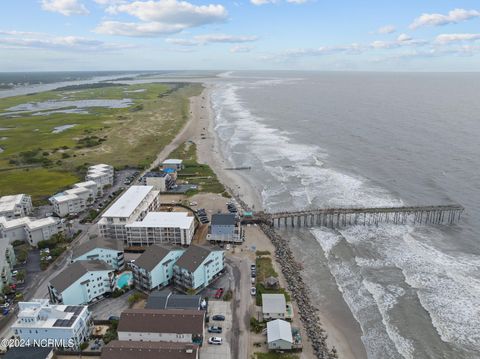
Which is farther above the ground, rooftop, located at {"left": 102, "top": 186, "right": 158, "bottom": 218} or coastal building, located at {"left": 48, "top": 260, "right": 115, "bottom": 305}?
rooftop, located at {"left": 102, "top": 186, "right": 158, "bottom": 218}

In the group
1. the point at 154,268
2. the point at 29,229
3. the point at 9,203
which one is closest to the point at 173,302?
the point at 154,268

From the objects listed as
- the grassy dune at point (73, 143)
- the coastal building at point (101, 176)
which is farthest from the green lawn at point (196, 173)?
the coastal building at point (101, 176)

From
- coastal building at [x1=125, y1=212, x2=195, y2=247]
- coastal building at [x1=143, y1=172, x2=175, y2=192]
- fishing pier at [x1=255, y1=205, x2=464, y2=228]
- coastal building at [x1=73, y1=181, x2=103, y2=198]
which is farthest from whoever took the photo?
coastal building at [x1=143, y1=172, x2=175, y2=192]

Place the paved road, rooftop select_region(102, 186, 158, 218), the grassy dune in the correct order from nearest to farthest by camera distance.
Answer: the paved road → rooftop select_region(102, 186, 158, 218) → the grassy dune

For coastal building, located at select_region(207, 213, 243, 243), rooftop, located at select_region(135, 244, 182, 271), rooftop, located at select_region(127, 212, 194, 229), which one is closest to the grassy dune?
rooftop, located at select_region(127, 212, 194, 229)

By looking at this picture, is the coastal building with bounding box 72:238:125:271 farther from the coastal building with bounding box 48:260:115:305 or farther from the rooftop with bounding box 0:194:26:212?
the rooftop with bounding box 0:194:26:212

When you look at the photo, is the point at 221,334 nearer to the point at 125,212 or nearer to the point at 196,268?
the point at 196,268

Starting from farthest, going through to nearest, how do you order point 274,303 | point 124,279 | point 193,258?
point 124,279 → point 193,258 → point 274,303
